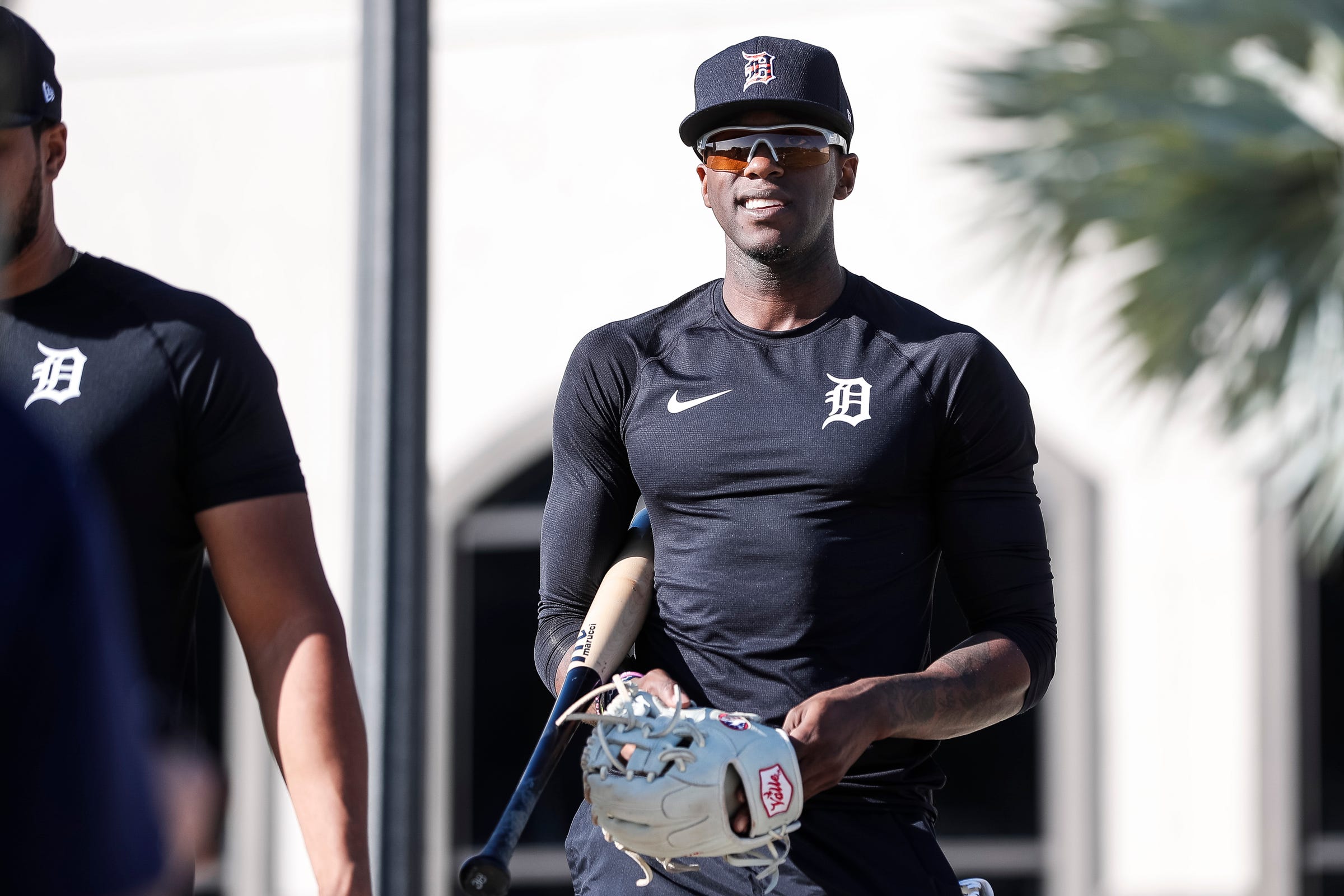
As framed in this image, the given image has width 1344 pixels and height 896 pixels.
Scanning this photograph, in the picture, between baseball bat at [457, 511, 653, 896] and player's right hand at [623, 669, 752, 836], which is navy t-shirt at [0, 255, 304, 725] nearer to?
baseball bat at [457, 511, 653, 896]

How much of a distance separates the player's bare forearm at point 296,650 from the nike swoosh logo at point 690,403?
0.60 m

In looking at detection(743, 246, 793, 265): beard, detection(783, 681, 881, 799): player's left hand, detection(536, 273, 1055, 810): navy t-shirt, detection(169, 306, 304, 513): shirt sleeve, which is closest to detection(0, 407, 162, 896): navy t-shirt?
detection(169, 306, 304, 513): shirt sleeve

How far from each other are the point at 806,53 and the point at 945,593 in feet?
22.1

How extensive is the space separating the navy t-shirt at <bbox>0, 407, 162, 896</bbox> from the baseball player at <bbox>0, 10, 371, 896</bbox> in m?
1.06

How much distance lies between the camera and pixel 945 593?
30.9ft

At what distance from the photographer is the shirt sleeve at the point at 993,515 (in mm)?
2840

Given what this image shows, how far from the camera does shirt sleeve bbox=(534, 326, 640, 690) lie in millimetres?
3014

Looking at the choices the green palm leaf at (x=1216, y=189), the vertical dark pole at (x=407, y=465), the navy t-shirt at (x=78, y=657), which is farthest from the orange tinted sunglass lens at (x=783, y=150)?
the green palm leaf at (x=1216, y=189)

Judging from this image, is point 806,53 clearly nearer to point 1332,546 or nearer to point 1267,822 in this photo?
point 1332,546

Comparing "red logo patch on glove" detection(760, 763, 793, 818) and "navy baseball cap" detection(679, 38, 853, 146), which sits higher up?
"navy baseball cap" detection(679, 38, 853, 146)

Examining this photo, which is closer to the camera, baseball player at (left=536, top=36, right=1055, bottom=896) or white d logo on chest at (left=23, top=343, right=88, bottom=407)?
white d logo on chest at (left=23, top=343, right=88, bottom=407)

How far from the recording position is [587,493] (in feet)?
9.90

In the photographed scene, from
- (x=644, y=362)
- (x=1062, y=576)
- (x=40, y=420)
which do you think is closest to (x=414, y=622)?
(x=644, y=362)

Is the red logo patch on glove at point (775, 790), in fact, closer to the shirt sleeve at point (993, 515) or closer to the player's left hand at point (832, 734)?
the player's left hand at point (832, 734)
